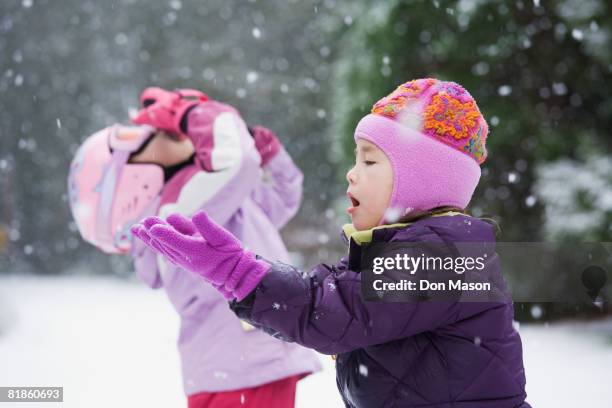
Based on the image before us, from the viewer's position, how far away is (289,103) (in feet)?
37.9

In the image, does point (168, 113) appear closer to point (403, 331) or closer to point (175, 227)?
point (175, 227)

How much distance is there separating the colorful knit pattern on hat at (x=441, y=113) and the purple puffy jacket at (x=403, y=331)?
0.16 meters

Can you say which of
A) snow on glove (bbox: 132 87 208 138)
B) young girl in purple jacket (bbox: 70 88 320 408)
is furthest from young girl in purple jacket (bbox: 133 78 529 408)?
snow on glove (bbox: 132 87 208 138)

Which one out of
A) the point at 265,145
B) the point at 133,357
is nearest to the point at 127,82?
the point at 133,357

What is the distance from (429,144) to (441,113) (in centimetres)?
7

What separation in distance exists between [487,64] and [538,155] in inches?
34.4

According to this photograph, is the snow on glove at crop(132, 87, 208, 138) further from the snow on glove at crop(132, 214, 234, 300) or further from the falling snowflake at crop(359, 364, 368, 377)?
the falling snowflake at crop(359, 364, 368, 377)

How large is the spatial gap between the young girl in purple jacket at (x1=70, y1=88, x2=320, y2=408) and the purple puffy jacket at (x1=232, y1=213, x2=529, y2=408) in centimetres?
74

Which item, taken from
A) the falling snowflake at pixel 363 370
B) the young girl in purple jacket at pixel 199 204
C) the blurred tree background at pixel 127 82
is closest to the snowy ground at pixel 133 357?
the young girl in purple jacket at pixel 199 204

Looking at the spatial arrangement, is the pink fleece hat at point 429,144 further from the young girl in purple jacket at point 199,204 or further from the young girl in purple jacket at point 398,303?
the young girl in purple jacket at point 199,204

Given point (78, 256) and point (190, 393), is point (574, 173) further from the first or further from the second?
point (78, 256)

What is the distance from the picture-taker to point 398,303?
1.18 metres

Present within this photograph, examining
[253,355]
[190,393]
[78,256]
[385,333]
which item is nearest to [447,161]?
[385,333]

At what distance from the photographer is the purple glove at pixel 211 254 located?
1.16 meters
